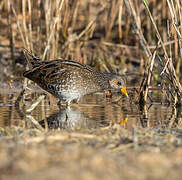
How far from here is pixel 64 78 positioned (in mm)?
7566

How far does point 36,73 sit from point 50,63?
0.30 metres

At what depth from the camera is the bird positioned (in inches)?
297

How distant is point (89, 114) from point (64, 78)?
0.97 m

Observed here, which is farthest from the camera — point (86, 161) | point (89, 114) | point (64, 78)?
point (64, 78)

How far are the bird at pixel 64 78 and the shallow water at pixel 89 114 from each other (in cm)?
27

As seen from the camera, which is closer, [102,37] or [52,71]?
[52,71]

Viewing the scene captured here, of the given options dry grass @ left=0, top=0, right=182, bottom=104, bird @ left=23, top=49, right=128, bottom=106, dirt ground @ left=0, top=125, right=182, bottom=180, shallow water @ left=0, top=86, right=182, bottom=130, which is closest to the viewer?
dirt ground @ left=0, top=125, right=182, bottom=180

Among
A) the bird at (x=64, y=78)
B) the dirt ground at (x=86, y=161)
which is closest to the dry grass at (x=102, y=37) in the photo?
the bird at (x=64, y=78)

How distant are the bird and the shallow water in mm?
270

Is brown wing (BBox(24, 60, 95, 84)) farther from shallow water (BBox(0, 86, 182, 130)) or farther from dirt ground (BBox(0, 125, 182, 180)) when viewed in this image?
dirt ground (BBox(0, 125, 182, 180))

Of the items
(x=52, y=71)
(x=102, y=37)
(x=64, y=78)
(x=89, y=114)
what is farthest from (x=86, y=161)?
(x=102, y=37)

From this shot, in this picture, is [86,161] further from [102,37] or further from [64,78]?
[102,37]

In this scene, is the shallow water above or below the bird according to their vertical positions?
below

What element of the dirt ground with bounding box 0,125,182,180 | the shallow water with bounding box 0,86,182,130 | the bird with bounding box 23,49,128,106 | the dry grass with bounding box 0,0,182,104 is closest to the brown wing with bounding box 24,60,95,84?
the bird with bounding box 23,49,128,106
